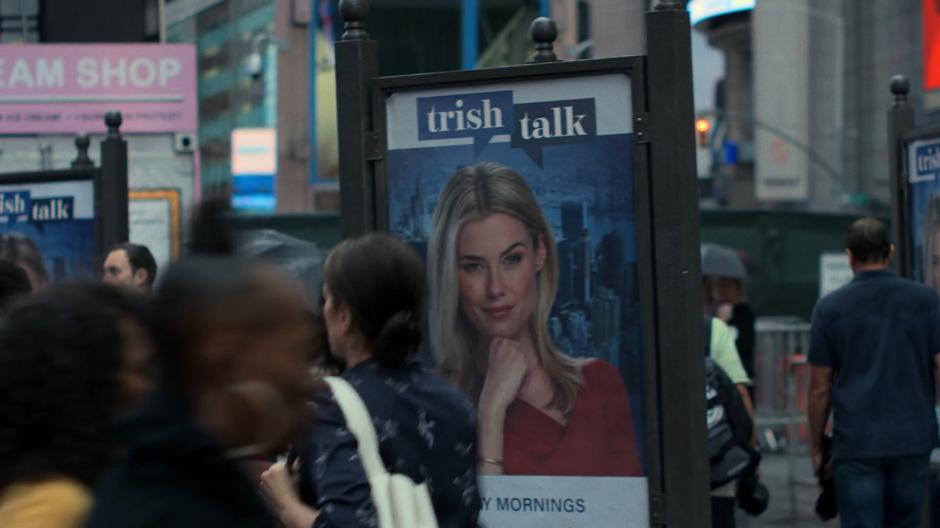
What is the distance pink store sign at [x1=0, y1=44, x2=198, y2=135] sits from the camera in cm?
1287

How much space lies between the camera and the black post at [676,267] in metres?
4.79

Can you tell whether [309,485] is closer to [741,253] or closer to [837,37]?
[741,253]

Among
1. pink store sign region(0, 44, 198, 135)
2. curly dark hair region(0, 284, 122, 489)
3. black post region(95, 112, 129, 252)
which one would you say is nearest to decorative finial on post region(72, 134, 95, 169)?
black post region(95, 112, 129, 252)

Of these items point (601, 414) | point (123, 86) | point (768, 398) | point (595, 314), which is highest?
point (123, 86)

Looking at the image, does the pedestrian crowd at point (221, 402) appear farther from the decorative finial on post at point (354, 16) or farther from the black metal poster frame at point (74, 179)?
the black metal poster frame at point (74, 179)

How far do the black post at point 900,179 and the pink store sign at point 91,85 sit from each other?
6.21m

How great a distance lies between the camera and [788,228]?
63.1 feet

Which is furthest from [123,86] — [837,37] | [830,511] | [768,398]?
[837,37]

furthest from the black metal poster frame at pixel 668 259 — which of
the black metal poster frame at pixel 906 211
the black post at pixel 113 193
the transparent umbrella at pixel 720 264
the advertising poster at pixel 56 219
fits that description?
the transparent umbrella at pixel 720 264

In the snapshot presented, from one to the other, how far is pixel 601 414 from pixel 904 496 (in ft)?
9.74

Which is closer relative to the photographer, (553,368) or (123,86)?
(553,368)

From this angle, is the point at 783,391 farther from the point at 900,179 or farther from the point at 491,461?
the point at 491,461

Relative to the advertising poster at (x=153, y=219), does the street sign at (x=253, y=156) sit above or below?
above

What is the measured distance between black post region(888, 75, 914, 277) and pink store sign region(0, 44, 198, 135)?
6210 mm
